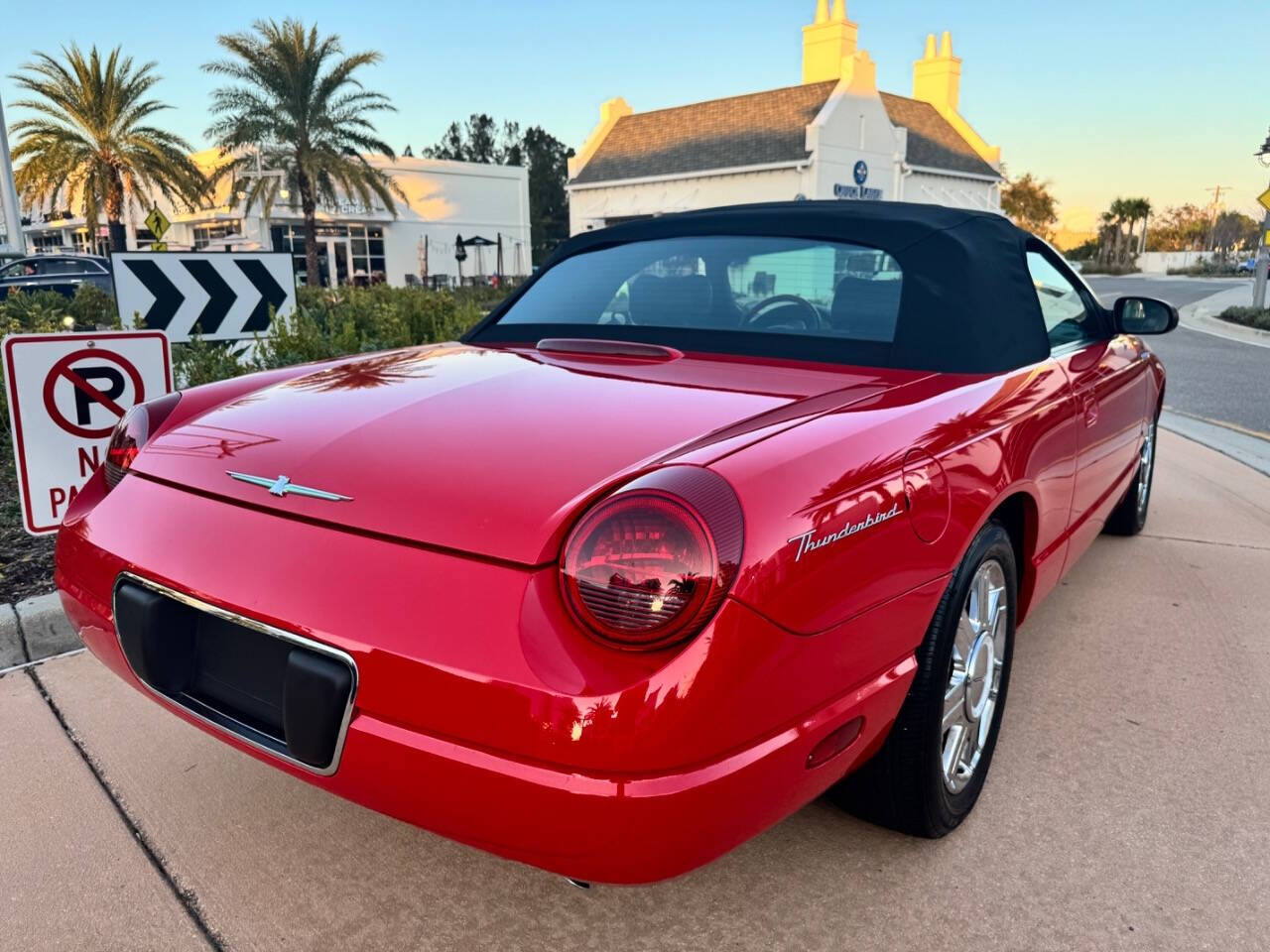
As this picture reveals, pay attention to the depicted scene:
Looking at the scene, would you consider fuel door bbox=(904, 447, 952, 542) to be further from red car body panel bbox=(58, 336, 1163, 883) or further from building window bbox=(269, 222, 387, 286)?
building window bbox=(269, 222, 387, 286)

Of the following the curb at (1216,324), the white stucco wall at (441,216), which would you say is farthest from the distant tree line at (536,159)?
the curb at (1216,324)

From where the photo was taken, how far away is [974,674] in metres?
2.33

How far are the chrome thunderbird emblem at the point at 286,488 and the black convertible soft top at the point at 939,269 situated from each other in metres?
1.19

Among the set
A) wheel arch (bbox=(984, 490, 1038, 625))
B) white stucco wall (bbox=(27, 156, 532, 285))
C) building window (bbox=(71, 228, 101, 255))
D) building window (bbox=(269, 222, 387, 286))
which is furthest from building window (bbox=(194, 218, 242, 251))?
wheel arch (bbox=(984, 490, 1038, 625))

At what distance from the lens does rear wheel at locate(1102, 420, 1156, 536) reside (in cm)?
451

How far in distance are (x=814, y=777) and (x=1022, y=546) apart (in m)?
1.20

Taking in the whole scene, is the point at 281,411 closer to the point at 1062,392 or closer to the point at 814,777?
the point at 814,777

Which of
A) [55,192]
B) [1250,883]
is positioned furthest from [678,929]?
[55,192]

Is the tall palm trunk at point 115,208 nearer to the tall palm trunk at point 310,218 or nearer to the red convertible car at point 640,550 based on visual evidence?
the tall palm trunk at point 310,218

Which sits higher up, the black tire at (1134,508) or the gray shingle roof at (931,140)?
the gray shingle roof at (931,140)

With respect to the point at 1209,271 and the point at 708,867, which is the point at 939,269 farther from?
the point at 1209,271

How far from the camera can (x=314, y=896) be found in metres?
2.09

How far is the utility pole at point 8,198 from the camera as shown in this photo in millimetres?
14367

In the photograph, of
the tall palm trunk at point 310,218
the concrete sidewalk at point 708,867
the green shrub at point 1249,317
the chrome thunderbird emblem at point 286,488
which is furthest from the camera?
the tall palm trunk at point 310,218
